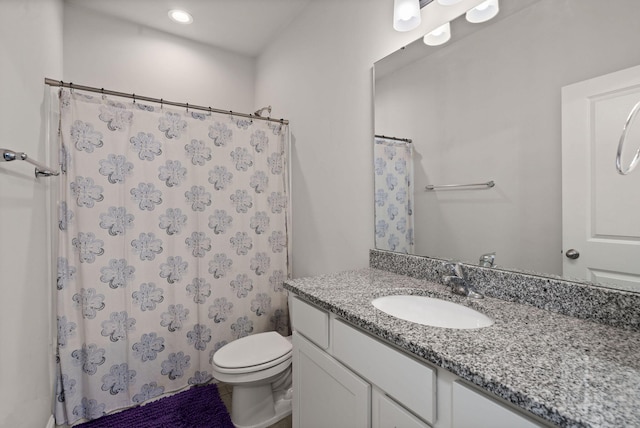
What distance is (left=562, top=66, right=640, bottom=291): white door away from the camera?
Answer: 2.78 feet

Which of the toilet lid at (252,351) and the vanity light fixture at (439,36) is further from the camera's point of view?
the toilet lid at (252,351)

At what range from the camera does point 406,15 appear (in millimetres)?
1368

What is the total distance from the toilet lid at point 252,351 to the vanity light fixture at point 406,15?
1804 millimetres

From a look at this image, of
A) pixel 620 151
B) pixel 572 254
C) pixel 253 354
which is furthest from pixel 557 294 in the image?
pixel 253 354

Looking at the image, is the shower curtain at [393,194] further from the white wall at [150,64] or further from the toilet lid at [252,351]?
the white wall at [150,64]

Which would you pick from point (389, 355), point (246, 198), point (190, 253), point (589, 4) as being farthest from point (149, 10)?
point (389, 355)

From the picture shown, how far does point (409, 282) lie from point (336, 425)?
64cm

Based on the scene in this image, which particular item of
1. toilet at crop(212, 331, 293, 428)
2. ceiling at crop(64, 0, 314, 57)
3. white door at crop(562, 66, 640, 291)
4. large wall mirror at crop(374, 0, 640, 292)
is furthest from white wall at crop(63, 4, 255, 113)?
white door at crop(562, 66, 640, 291)

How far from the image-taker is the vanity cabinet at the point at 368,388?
0.66m

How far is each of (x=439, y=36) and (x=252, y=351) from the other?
1885 millimetres

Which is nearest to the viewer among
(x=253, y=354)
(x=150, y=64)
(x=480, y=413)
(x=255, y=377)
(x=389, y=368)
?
(x=480, y=413)

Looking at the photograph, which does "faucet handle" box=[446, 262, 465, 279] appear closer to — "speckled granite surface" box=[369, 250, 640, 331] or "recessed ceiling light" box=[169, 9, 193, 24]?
"speckled granite surface" box=[369, 250, 640, 331]

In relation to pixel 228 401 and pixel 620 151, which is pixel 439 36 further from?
pixel 228 401

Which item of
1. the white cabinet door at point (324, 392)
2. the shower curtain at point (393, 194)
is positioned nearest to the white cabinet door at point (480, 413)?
the white cabinet door at point (324, 392)
